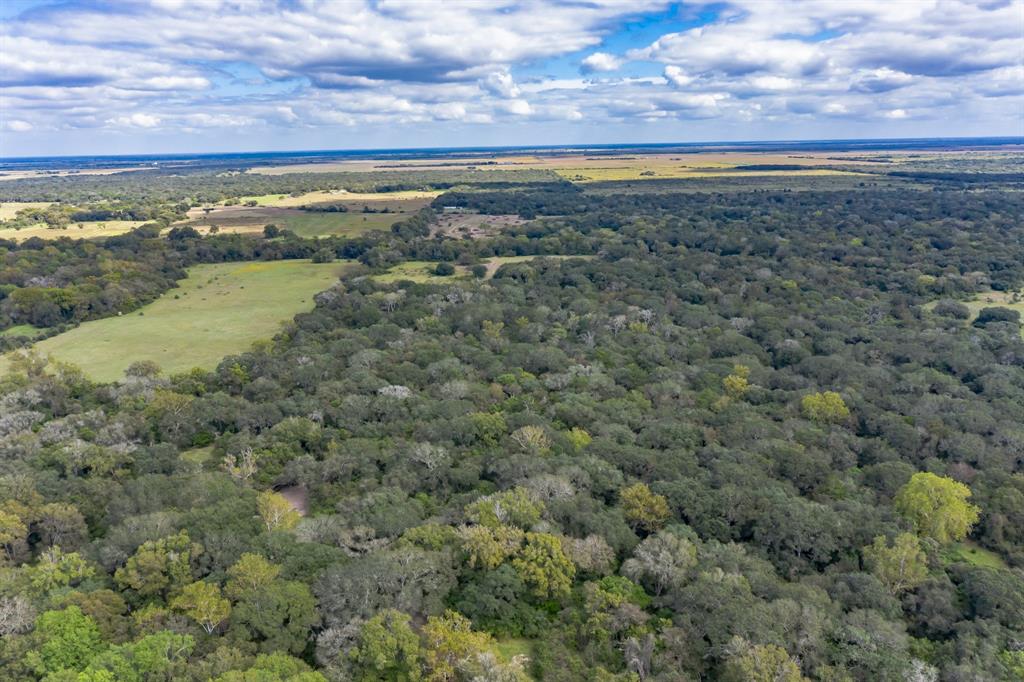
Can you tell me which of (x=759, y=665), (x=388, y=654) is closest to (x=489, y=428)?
(x=388, y=654)

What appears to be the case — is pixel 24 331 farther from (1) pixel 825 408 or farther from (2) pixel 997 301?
(2) pixel 997 301

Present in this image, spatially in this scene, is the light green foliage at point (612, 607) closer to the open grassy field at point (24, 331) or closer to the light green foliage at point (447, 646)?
the light green foliage at point (447, 646)

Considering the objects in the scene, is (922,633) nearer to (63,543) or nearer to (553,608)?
(553,608)

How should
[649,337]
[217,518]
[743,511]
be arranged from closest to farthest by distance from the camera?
[217,518] < [743,511] < [649,337]

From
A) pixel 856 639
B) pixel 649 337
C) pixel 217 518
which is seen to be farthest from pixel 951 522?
pixel 217 518

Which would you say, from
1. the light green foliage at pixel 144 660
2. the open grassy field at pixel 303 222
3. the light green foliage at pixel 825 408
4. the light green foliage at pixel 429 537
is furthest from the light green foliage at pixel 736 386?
the open grassy field at pixel 303 222
